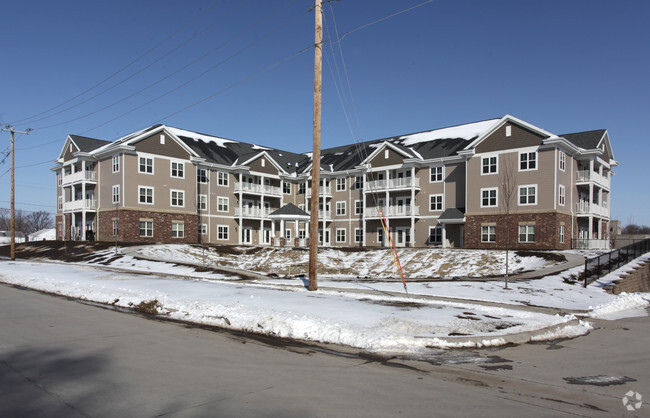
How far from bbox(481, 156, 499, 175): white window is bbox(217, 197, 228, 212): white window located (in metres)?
26.7

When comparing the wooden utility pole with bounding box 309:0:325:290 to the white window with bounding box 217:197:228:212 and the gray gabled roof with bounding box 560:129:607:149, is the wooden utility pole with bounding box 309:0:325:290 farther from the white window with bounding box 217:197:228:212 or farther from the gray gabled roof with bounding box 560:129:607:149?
the white window with bounding box 217:197:228:212

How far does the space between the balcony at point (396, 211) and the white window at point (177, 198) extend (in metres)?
18.5

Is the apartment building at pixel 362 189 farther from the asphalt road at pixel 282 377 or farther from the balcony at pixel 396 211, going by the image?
the asphalt road at pixel 282 377

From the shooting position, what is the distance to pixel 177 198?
147 ft

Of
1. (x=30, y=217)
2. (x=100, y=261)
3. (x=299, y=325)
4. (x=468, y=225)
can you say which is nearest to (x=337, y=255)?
(x=468, y=225)

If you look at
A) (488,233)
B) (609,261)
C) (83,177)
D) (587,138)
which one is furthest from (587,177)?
(83,177)

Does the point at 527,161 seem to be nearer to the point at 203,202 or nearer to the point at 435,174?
the point at 435,174

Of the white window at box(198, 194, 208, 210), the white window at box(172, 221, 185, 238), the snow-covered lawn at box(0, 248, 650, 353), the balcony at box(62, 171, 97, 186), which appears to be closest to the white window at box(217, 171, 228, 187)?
the white window at box(198, 194, 208, 210)

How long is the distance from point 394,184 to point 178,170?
21.4m

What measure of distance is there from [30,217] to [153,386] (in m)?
185

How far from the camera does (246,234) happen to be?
51.9 m

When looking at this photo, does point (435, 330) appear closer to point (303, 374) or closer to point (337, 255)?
point (303, 374)

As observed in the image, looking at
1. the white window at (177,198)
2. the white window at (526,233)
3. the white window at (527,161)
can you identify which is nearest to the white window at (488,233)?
the white window at (526,233)

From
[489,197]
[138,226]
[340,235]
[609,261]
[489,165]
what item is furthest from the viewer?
[340,235]
